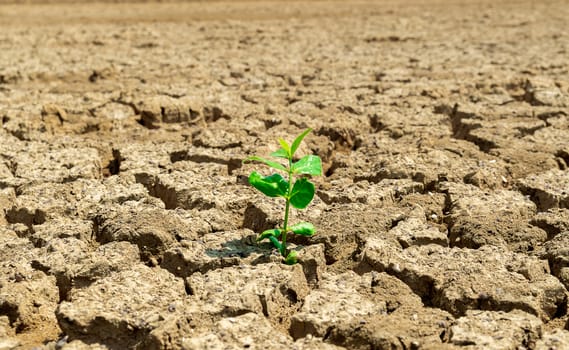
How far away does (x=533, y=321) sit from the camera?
7.16ft

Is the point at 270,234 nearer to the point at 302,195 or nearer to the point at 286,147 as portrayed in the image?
the point at 302,195

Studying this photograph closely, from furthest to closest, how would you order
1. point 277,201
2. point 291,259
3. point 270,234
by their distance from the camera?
point 277,201 < point 270,234 < point 291,259

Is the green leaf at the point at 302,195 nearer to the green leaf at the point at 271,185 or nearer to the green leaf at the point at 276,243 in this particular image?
the green leaf at the point at 271,185

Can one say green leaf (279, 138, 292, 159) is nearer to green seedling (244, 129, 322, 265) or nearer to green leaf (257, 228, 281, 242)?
green seedling (244, 129, 322, 265)

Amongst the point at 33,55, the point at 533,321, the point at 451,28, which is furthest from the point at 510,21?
the point at 533,321

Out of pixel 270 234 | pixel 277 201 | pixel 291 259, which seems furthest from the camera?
pixel 277 201

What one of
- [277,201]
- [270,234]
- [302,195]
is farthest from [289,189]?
[277,201]

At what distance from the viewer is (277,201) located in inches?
118

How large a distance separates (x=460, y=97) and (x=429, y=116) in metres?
0.46

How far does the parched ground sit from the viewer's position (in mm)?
2213

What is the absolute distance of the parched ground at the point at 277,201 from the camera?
221 cm

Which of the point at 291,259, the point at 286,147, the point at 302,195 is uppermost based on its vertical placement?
the point at 286,147

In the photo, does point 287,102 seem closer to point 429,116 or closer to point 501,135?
point 429,116

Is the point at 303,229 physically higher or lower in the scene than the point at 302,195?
lower
